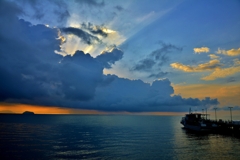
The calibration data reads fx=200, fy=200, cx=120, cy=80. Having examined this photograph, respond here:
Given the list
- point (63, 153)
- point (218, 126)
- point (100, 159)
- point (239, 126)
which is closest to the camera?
point (100, 159)

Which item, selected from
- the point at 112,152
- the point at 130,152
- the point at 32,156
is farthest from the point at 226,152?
the point at 32,156

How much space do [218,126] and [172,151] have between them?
2635 inches

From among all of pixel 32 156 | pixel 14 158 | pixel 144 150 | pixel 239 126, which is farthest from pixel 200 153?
pixel 239 126

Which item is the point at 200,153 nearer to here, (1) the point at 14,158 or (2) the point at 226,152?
(2) the point at 226,152

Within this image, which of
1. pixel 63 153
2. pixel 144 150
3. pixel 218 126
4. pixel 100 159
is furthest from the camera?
pixel 218 126

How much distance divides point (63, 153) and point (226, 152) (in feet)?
157

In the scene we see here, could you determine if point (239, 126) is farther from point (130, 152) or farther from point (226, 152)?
point (130, 152)

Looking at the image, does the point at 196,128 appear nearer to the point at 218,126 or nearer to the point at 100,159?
the point at 218,126

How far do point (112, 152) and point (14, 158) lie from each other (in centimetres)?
2591

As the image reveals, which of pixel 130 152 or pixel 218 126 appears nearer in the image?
pixel 130 152

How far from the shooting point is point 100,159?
50.6m

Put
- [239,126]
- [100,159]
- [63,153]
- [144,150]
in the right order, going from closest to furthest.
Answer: [100,159] < [63,153] < [144,150] < [239,126]

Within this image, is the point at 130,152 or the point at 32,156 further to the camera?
the point at 130,152

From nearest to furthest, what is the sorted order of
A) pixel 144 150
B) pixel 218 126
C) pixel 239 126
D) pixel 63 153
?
pixel 63 153
pixel 144 150
pixel 239 126
pixel 218 126
